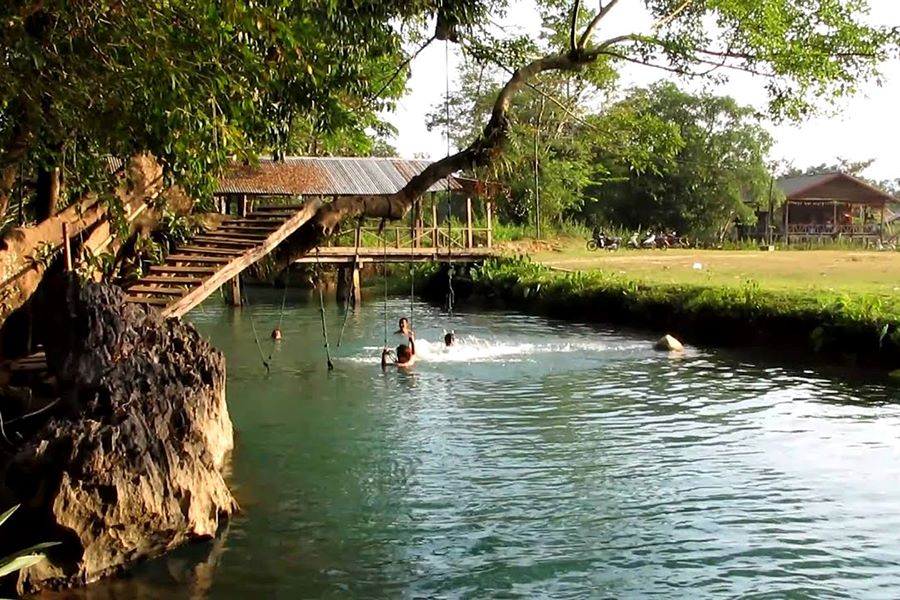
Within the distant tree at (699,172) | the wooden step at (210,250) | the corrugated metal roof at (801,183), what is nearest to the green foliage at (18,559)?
the wooden step at (210,250)

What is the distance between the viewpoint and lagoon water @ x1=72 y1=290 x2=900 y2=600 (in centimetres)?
743

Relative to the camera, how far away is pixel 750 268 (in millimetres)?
29359

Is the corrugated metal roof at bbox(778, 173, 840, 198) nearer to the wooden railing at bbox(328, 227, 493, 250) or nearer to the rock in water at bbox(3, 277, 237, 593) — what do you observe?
the wooden railing at bbox(328, 227, 493, 250)

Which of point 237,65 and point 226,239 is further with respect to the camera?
point 226,239

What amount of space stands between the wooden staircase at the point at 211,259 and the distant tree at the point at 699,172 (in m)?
34.3

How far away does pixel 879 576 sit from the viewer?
7508 mm

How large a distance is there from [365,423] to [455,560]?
5.62 m

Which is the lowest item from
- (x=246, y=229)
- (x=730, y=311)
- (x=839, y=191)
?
(x=730, y=311)

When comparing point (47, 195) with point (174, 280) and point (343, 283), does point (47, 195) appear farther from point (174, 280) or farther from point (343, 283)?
point (343, 283)

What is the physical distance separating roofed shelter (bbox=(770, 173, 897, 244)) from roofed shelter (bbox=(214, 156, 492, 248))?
21196mm

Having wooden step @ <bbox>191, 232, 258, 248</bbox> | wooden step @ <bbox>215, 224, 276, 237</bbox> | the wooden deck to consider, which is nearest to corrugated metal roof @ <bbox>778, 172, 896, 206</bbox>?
the wooden deck

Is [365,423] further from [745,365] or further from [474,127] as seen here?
[474,127]

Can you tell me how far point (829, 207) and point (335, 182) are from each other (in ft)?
99.1

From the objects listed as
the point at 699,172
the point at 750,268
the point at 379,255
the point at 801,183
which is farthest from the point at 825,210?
the point at 379,255
